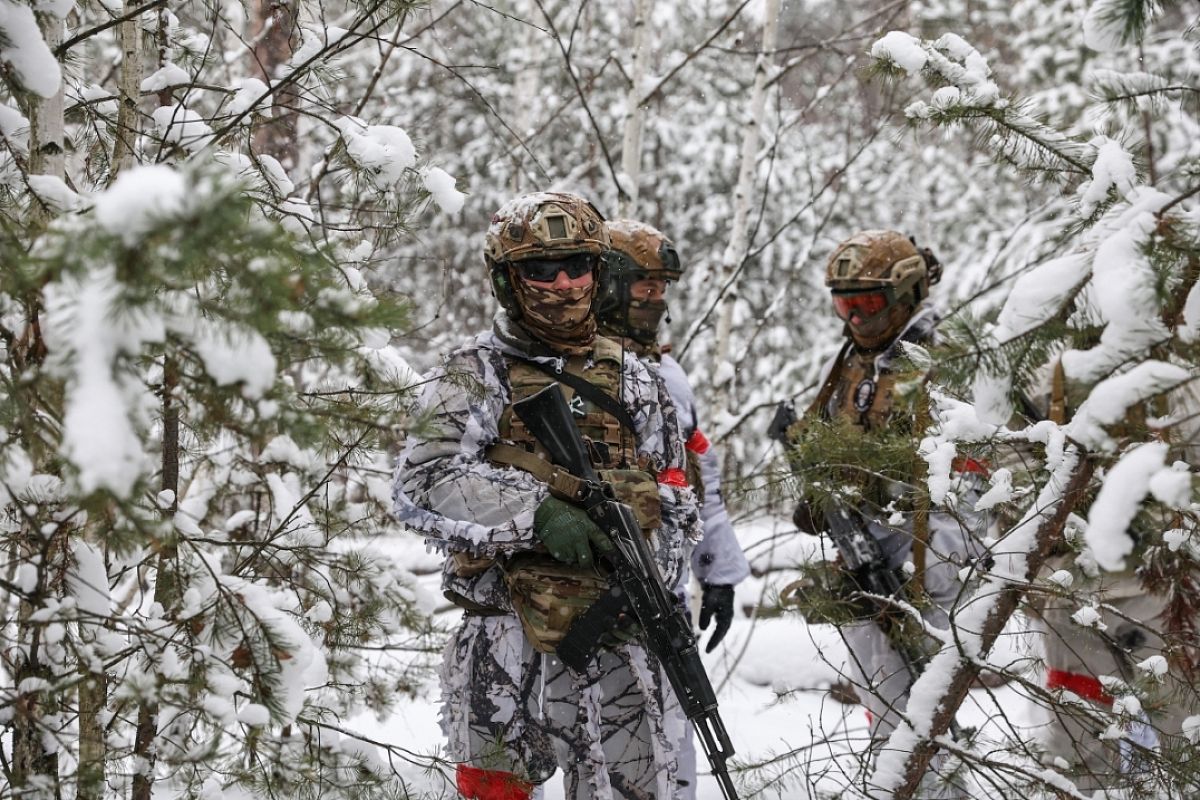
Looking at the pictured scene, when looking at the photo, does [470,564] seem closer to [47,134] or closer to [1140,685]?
[47,134]

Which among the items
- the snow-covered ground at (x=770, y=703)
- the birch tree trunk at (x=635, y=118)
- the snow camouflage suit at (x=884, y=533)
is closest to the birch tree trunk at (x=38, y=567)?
the snow-covered ground at (x=770, y=703)

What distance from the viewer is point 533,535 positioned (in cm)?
275

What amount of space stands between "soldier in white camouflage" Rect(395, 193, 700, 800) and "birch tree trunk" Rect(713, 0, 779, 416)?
8.83 ft

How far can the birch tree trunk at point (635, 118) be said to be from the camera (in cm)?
543

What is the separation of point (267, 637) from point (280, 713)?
146 mm

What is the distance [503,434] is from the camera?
9.74 ft

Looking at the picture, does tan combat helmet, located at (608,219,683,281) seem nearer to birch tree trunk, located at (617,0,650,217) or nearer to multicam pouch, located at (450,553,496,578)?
birch tree trunk, located at (617,0,650,217)

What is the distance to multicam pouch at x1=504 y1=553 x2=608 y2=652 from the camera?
2.78 metres

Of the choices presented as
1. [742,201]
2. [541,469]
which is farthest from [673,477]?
[742,201]

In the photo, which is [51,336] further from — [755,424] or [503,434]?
[755,424]

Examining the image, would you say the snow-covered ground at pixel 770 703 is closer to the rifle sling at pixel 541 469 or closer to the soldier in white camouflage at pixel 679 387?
the soldier in white camouflage at pixel 679 387

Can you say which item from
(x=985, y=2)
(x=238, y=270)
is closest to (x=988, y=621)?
(x=238, y=270)

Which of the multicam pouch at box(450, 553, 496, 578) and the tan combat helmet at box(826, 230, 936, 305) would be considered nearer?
the multicam pouch at box(450, 553, 496, 578)

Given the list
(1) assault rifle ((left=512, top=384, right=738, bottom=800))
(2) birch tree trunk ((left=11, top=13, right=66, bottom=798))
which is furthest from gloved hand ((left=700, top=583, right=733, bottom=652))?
(2) birch tree trunk ((left=11, top=13, right=66, bottom=798))
